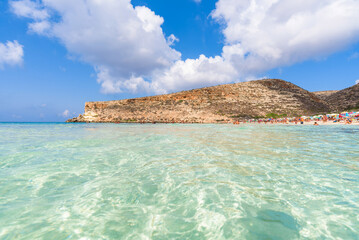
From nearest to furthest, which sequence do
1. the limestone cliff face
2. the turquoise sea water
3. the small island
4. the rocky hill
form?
the turquoise sea water → the rocky hill → the small island → the limestone cliff face

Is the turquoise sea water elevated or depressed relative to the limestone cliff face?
depressed

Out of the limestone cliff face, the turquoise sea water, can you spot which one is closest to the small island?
the limestone cliff face

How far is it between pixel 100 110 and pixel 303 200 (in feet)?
213

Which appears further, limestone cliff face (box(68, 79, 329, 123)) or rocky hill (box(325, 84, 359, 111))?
limestone cliff face (box(68, 79, 329, 123))

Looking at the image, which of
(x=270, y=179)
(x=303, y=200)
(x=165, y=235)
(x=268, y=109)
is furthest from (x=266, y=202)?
(x=268, y=109)

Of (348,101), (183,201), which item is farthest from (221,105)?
(183,201)

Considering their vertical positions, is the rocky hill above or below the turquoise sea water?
above

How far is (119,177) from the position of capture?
4.79 metres

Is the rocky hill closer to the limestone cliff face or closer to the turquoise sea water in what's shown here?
the limestone cliff face

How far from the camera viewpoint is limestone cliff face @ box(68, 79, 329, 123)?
2024 inches

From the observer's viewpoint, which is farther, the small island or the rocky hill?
the small island

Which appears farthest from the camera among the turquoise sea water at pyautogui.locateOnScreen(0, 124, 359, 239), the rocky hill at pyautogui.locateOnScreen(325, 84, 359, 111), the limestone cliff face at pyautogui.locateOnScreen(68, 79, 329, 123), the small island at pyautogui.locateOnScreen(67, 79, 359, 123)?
the limestone cliff face at pyautogui.locateOnScreen(68, 79, 329, 123)

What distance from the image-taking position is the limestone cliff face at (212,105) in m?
51.4

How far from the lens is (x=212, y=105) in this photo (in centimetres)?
5503
